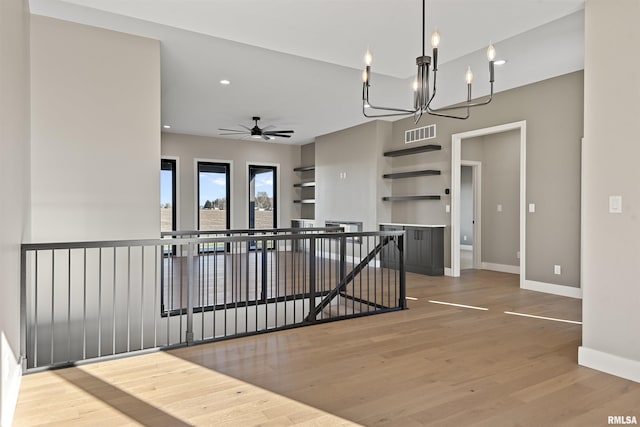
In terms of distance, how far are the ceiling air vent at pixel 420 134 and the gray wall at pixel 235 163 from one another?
13.0 feet

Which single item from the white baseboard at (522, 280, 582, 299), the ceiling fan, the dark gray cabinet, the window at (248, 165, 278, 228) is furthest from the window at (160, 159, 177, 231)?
the white baseboard at (522, 280, 582, 299)

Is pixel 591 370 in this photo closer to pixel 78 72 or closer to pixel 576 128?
pixel 576 128

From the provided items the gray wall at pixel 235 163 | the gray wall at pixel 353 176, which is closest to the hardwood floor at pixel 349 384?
the gray wall at pixel 353 176

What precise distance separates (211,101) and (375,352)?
491 cm

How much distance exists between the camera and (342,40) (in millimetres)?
3893

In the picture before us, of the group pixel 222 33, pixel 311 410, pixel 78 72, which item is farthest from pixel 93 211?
pixel 311 410

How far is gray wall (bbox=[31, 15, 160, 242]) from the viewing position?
360cm

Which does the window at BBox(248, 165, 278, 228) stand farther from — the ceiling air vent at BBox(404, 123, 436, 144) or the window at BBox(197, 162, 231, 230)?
the ceiling air vent at BBox(404, 123, 436, 144)

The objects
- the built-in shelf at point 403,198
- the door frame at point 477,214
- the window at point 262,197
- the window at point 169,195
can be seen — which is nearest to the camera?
the built-in shelf at point 403,198

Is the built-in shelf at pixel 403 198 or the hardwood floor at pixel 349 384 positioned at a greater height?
the built-in shelf at pixel 403 198

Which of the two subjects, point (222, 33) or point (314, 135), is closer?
point (222, 33)

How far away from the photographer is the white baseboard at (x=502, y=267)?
696cm

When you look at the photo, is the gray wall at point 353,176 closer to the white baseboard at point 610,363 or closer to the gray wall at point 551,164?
the gray wall at point 551,164

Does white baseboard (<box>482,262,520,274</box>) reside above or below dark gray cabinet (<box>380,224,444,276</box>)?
below
